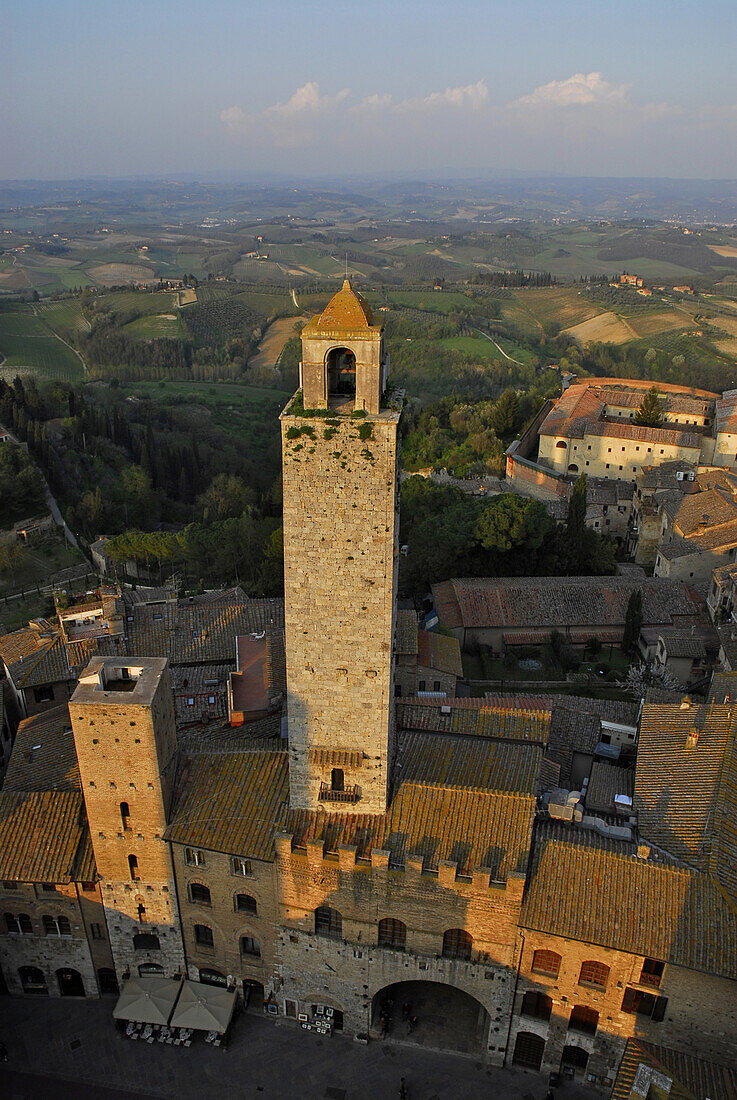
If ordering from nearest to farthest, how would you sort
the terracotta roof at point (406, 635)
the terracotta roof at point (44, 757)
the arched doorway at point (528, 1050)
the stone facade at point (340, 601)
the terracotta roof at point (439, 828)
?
the stone facade at point (340, 601) → the terracotta roof at point (439, 828) → the arched doorway at point (528, 1050) → the terracotta roof at point (44, 757) → the terracotta roof at point (406, 635)

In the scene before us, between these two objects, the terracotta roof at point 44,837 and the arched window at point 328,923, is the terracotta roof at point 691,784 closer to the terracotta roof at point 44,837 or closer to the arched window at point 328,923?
the arched window at point 328,923

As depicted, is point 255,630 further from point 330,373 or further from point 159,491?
point 159,491

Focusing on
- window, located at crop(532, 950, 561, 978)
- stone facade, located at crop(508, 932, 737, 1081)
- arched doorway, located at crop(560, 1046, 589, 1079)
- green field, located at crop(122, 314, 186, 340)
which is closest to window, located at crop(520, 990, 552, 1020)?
stone facade, located at crop(508, 932, 737, 1081)

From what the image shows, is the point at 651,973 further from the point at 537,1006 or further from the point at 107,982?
the point at 107,982

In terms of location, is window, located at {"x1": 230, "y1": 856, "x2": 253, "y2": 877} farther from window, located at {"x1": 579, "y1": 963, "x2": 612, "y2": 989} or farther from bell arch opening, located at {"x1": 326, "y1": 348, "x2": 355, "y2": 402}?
bell arch opening, located at {"x1": 326, "y1": 348, "x2": 355, "y2": 402}

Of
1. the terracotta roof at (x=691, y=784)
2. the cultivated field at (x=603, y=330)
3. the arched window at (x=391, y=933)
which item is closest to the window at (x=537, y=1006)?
the arched window at (x=391, y=933)

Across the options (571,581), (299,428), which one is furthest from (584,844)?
(571,581)
